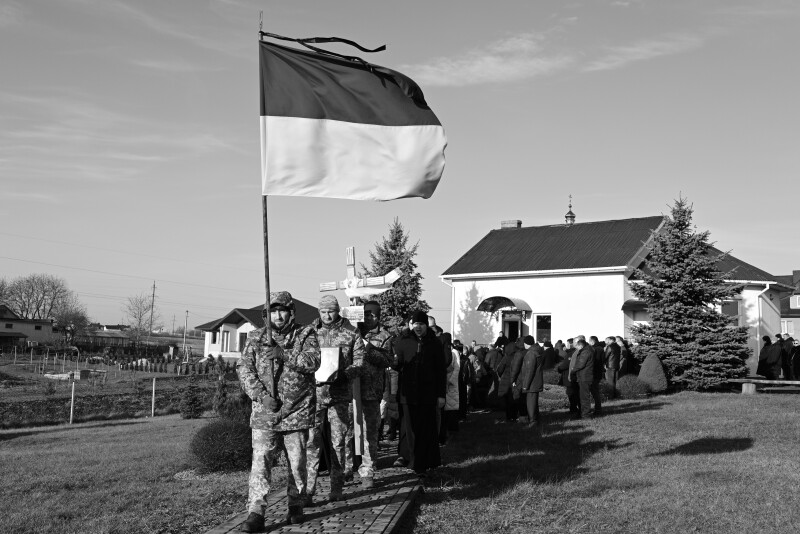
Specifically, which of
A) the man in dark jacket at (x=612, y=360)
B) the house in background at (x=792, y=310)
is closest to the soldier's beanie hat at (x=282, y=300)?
the man in dark jacket at (x=612, y=360)

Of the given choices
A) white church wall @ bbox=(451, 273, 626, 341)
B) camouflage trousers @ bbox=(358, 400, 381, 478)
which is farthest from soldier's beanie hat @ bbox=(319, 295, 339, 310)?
white church wall @ bbox=(451, 273, 626, 341)

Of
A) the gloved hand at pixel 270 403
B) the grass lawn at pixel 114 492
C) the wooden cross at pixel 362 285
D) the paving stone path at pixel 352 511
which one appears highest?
the wooden cross at pixel 362 285

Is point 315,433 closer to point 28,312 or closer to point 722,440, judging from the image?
point 722,440

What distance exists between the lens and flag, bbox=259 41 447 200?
700cm

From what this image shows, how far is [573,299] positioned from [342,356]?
27019 mm

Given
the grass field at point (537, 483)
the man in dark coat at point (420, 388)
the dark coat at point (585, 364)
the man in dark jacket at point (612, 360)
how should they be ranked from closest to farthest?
the grass field at point (537, 483) < the man in dark coat at point (420, 388) < the dark coat at point (585, 364) < the man in dark jacket at point (612, 360)

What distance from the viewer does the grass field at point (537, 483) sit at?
718cm

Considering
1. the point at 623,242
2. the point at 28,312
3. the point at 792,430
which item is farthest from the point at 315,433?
the point at 28,312

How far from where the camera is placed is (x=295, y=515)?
21.4ft

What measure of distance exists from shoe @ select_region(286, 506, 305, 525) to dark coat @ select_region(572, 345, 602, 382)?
1042 cm

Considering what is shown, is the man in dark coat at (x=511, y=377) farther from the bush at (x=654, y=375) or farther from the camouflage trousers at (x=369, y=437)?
the bush at (x=654, y=375)

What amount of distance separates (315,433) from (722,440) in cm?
800

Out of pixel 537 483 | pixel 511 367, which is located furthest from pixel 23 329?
pixel 537 483

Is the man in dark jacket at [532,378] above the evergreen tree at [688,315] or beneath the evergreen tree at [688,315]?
beneath
